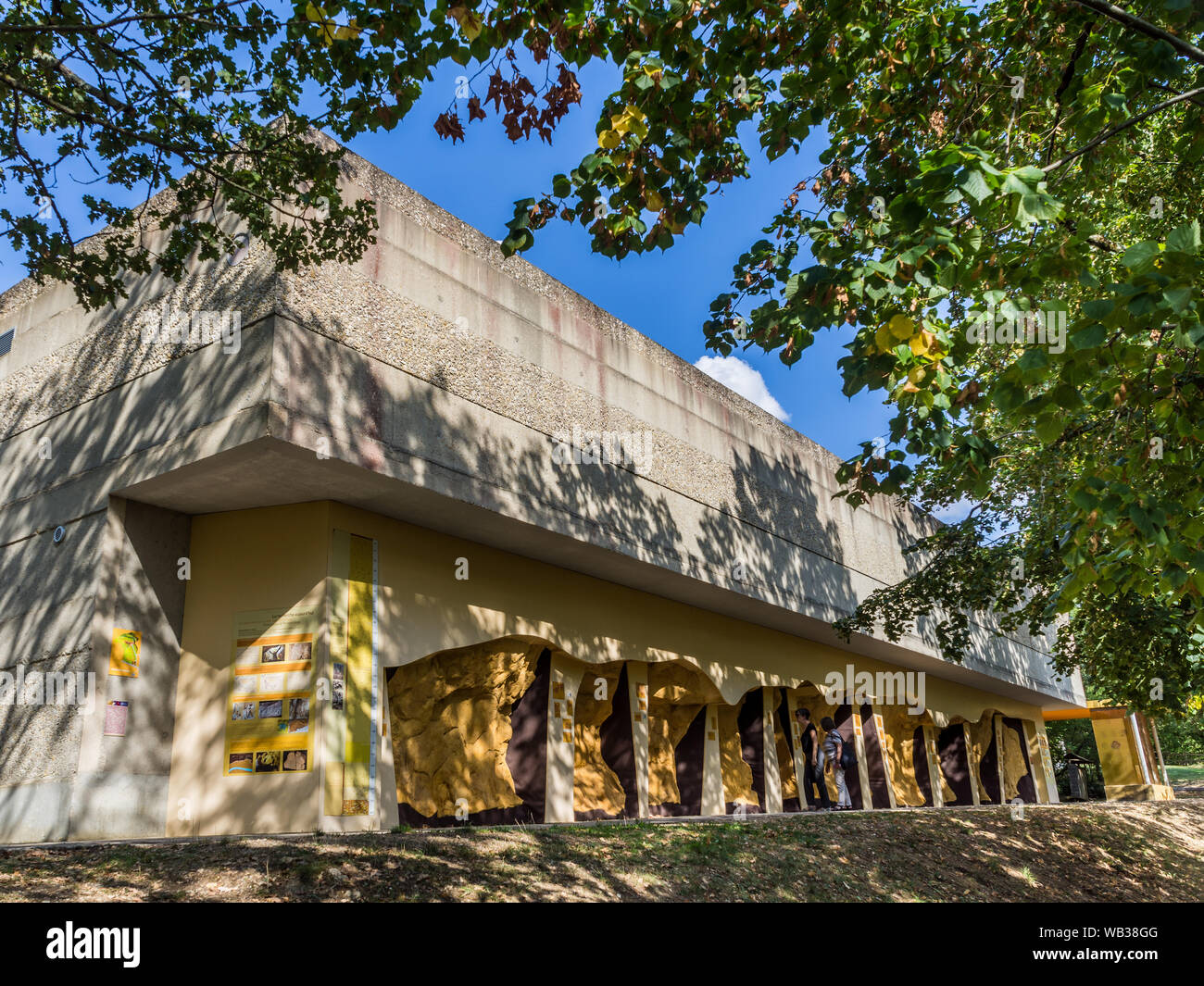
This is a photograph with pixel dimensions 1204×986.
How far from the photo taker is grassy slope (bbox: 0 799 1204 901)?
511 centimetres

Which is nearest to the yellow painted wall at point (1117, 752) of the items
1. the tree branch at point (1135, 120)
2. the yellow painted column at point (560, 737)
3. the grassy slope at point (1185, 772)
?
the yellow painted column at point (560, 737)

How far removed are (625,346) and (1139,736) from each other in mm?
24080

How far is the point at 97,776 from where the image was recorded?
8320 mm

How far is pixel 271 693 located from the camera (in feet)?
29.5

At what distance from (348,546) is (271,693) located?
1.54 m

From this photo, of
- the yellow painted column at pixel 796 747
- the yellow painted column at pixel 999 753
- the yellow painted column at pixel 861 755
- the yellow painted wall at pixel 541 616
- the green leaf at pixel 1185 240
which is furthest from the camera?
the yellow painted column at pixel 999 753

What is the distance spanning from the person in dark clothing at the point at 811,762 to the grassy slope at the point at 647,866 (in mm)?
6187

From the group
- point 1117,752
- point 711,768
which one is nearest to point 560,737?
point 711,768

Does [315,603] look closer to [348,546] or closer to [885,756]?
[348,546]

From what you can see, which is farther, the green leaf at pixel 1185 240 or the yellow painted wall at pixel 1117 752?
the yellow painted wall at pixel 1117 752

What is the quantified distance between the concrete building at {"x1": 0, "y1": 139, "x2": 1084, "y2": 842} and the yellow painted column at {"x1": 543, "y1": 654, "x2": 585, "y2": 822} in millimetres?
51

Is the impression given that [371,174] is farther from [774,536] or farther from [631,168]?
[774,536]

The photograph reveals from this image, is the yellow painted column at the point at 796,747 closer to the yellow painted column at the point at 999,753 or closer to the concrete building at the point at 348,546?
the concrete building at the point at 348,546

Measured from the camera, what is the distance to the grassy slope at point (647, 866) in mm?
5105
